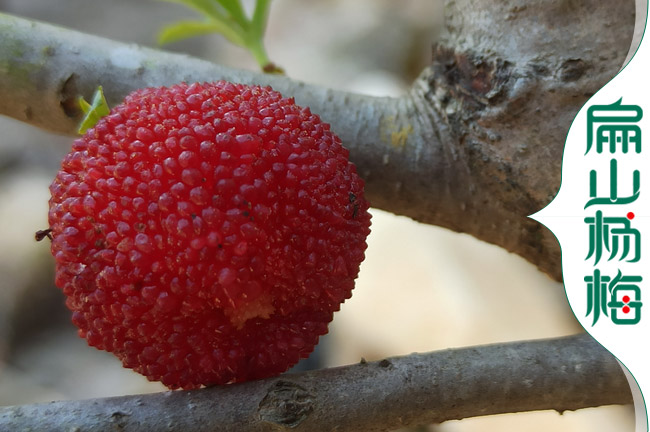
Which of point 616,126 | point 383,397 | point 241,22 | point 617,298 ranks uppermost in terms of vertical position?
point 241,22

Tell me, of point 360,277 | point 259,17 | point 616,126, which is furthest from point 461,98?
point 360,277

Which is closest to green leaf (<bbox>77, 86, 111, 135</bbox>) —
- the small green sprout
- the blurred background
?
the small green sprout

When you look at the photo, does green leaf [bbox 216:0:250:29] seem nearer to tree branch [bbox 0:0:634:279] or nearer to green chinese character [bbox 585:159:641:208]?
tree branch [bbox 0:0:634:279]

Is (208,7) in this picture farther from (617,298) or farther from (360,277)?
(360,277)

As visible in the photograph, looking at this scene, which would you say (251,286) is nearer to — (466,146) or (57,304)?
(466,146)

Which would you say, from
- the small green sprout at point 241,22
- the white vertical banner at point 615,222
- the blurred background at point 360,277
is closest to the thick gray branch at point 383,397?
the white vertical banner at point 615,222

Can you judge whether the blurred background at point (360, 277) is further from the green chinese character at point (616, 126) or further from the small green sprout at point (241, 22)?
the green chinese character at point (616, 126)

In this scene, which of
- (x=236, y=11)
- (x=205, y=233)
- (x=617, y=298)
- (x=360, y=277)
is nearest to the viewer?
(x=205, y=233)

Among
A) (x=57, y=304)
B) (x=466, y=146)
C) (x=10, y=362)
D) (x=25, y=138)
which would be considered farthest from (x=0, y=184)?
(x=466, y=146)
